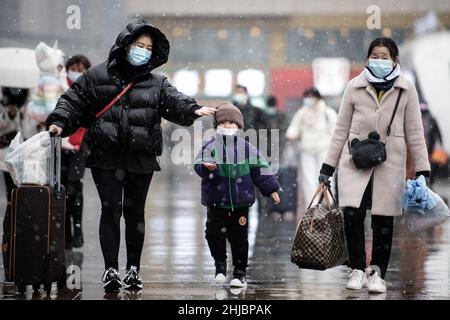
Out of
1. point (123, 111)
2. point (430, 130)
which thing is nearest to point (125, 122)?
point (123, 111)

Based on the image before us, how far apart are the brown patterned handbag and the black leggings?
111 cm

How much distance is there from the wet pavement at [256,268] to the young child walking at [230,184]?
264mm

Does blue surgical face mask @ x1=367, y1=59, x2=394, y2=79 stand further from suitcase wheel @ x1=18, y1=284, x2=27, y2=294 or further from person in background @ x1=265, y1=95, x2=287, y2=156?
person in background @ x1=265, y1=95, x2=287, y2=156

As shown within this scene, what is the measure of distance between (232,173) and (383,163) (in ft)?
3.54

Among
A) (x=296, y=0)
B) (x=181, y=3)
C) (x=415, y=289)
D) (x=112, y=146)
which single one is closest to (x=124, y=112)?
(x=112, y=146)

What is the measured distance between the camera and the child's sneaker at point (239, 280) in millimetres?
9323

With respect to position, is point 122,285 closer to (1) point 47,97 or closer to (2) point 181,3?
(1) point 47,97

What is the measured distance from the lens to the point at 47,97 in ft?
37.6

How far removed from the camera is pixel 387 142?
923 cm

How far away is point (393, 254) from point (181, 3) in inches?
1548

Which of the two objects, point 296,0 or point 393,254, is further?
point 296,0

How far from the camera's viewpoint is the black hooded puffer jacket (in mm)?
8992
